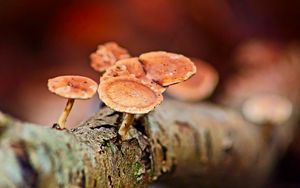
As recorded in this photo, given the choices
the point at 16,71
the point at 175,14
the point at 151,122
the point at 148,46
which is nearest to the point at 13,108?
the point at 16,71

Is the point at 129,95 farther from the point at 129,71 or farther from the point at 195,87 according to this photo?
the point at 195,87

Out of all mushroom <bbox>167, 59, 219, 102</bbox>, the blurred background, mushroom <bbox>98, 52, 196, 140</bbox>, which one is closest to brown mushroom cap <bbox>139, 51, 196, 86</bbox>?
mushroom <bbox>98, 52, 196, 140</bbox>

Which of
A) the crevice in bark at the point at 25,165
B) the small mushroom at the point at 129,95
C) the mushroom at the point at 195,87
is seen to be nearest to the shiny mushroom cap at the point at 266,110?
the mushroom at the point at 195,87

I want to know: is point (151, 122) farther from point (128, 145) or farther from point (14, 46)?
point (14, 46)

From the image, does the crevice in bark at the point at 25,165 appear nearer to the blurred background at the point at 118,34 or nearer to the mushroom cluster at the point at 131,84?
the mushroom cluster at the point at 131,84

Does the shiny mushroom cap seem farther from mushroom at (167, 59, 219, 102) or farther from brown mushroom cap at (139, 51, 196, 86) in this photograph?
brown mushroom cap at (139, 51, 196, 86)

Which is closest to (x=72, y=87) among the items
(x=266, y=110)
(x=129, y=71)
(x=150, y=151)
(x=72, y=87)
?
(x=72, y=87)
